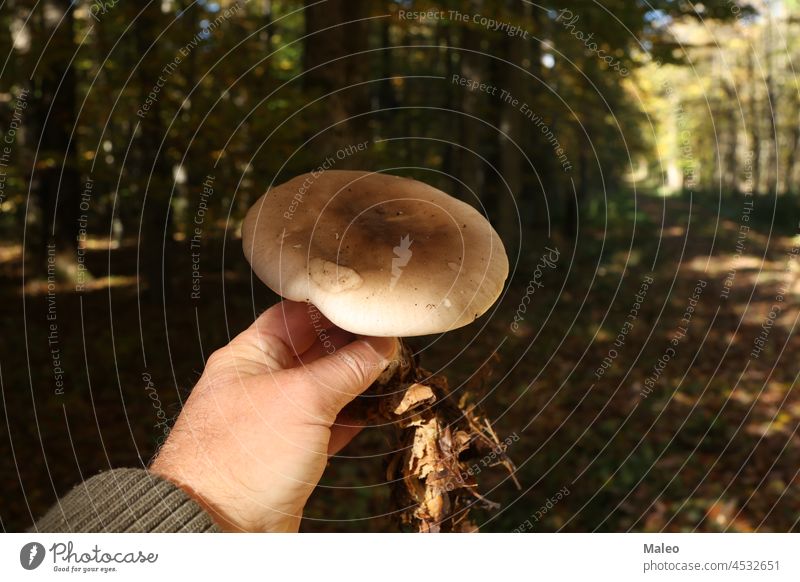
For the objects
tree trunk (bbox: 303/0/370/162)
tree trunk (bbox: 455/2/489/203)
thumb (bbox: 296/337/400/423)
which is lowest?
thumb (bbox: 296/337/400/423)

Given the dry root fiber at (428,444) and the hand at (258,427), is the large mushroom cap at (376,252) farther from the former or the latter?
the dry root fiber at (428,444)

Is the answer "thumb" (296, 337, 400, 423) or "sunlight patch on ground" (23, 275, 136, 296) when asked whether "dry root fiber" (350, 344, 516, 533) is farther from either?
"sunlight patch on ground" (23, 275, 136, 296)

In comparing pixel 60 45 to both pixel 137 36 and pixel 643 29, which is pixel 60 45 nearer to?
pixel 137 36

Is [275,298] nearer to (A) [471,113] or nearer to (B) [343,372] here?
(B) [343,372]

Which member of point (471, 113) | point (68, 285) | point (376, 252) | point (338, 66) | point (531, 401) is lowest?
point (531, 401)

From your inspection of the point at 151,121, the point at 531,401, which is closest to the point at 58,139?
the point at 151,121

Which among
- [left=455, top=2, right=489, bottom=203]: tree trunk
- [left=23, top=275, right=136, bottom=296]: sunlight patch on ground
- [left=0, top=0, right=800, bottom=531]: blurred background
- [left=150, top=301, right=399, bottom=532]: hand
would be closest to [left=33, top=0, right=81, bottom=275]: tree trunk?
[left=0, top=0, right=800, bottom=531]: blurred background
